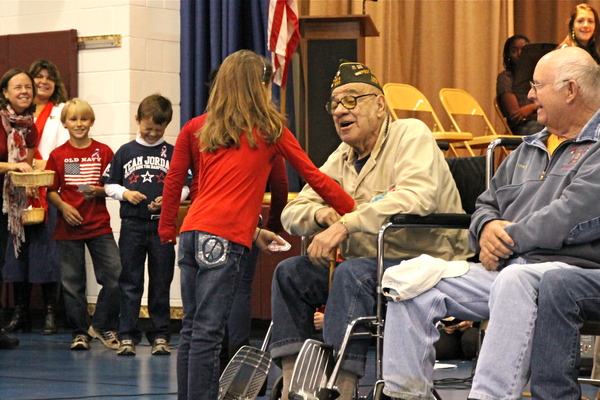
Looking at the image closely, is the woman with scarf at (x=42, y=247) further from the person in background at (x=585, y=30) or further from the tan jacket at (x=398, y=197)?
the person in background at (x=585, y=30)

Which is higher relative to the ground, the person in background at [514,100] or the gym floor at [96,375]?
the person in background at [514,100]

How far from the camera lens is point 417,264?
2.73 m

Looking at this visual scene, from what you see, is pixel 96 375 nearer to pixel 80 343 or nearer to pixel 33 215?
pixel 80 343

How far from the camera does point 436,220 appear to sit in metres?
2.99

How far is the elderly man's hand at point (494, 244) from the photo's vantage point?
2.75 m

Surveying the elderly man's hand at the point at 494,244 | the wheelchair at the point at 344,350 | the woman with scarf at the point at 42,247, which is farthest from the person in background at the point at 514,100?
the elderly man's hand at the point at 494,244

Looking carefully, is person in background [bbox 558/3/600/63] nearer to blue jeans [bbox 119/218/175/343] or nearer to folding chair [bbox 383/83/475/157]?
folding chair [bbox 383/83/475/157]

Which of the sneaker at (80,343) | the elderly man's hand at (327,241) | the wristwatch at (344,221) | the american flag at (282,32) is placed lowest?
the sneaker at (80,343)

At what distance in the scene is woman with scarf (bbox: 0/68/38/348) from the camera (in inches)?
204

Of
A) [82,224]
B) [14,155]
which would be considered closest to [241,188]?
[82,224]

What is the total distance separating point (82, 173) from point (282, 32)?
145 cm

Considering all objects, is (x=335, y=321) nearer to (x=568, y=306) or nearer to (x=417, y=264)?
(x=417, y=264)

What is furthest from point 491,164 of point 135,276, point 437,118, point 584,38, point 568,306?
point 437,118

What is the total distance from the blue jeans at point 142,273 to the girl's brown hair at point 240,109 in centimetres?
189
